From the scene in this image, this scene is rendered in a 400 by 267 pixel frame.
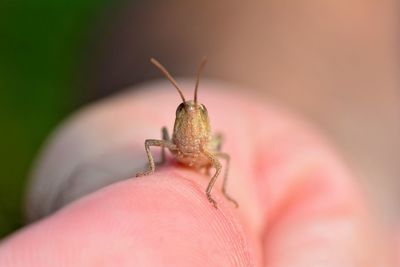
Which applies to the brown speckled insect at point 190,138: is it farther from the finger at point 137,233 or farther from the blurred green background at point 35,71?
the blurred green background at point 35,71

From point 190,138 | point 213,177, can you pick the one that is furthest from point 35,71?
point 213,177

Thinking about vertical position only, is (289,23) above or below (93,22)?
above

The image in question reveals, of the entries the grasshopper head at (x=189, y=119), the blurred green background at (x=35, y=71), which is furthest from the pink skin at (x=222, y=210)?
the blurred green background at (x=35, y=71)

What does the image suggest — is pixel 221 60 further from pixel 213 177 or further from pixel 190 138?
pixel 213 177

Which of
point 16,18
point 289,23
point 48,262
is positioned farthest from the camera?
point 16,18

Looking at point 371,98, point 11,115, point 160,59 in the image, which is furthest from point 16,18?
point 371,98

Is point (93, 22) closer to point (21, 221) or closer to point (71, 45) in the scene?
point (71, 45)
